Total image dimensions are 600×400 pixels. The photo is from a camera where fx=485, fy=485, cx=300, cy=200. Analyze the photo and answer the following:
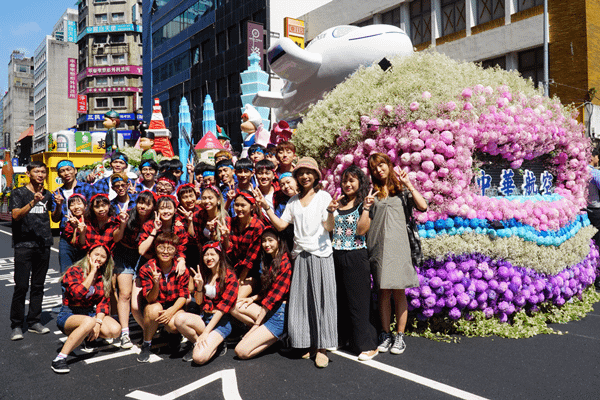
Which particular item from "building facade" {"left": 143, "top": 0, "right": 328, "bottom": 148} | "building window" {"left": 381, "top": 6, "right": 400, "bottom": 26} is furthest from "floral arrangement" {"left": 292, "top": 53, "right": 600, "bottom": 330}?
"building facade" {"left": 143, "top": 0, "right": 328, "bottom": 148}

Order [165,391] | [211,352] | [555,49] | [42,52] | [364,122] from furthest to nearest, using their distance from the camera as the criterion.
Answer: [42,52], [555,49], [364,122], [211,352], [165,391]

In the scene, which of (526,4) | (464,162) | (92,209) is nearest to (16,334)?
(92,209)

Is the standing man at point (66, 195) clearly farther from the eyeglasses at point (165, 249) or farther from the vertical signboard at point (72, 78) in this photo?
the vertical signboard at point (72, 78)

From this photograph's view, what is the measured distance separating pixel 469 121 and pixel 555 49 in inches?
501

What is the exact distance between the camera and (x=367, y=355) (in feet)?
14.0

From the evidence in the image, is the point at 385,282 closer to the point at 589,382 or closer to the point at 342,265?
the point at 342,265

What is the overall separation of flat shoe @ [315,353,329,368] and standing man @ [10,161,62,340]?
9.99ft

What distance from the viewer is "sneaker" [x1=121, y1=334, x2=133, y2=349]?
4637 mm

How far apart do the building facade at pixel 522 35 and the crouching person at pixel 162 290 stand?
11.9m

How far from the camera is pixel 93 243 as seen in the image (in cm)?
460

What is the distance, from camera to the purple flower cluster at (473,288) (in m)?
4.73

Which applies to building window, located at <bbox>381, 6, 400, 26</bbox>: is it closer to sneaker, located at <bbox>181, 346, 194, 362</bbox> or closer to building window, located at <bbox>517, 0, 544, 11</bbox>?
building window, located at <bbox>517, 0, 544, 11</bbox>

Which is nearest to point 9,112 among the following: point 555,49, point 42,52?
point 42,52

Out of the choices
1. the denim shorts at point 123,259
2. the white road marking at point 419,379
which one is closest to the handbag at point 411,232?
the white road marking at point 419,379
